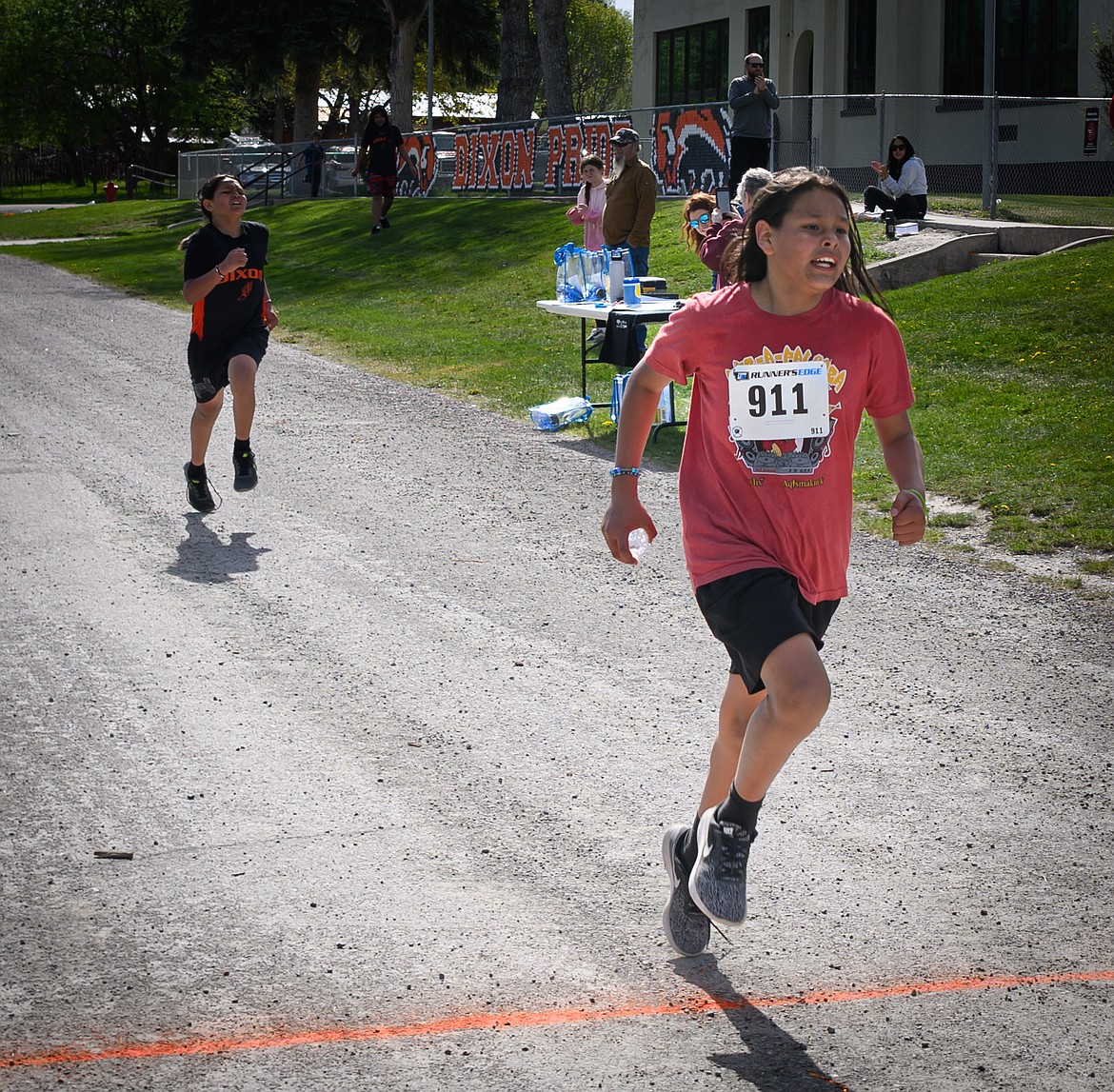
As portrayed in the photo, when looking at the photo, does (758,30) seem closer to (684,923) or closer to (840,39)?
(840,39)

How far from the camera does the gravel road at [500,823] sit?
3299 millimetres

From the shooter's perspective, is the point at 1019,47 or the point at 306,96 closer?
the point at 1019,47

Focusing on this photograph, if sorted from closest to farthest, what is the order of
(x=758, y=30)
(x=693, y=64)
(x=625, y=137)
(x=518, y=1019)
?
(x=518, y=1019)
(x=625, y=137)
(x=758, y=30)
(x=693, y=64)

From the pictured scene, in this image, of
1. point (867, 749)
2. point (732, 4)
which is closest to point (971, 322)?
point (867, 749)

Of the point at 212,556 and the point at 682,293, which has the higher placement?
the point at 682,293

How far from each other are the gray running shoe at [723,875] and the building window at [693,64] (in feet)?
107

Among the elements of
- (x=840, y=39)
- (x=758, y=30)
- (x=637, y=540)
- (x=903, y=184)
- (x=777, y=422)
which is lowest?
(x=637, y=540)

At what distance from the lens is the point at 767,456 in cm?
357

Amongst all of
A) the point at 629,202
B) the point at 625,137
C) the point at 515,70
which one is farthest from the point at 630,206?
the point at 515,70

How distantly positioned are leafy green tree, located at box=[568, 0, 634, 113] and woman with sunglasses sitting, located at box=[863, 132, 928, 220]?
70.5m

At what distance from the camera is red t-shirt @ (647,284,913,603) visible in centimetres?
355

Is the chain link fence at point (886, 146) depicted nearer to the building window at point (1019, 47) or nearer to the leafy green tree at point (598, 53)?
the building window at point (1019, 47)

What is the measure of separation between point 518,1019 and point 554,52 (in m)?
32.6

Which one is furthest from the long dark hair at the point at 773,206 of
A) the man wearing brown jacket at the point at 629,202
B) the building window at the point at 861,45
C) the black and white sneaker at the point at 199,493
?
the building window at the point at 861,45
